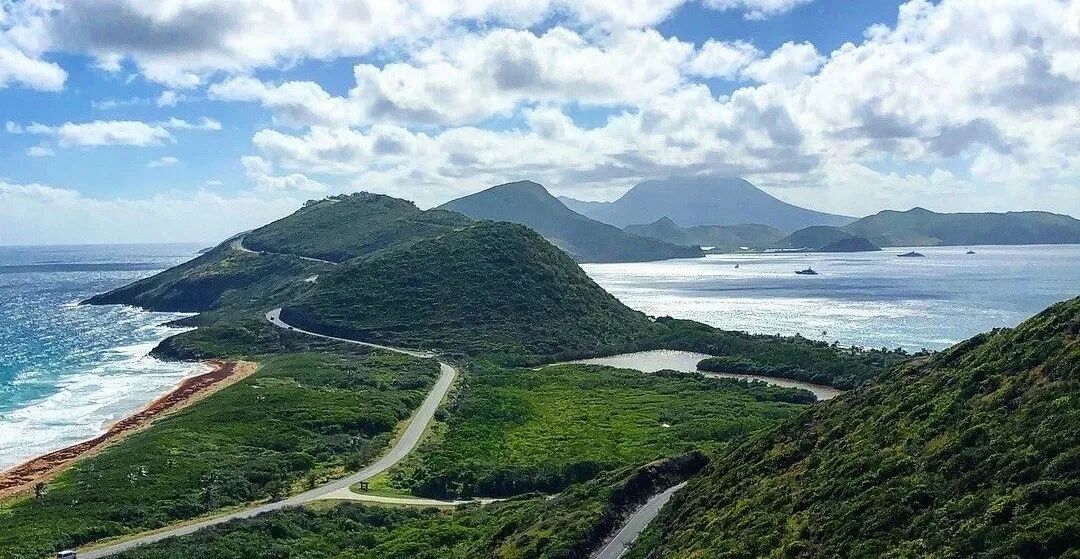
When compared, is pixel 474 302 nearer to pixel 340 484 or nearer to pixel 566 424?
pixel 566 424

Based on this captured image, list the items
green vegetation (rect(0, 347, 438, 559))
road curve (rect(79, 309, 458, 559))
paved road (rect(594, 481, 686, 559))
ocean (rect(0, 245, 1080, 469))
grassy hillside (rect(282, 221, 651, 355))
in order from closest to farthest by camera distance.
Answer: paved road (rect(594, 481, 686, 559))
road curve (rect(79, 309, 458, 559))
green vegetation (rect(0, 347, 438, 559))
ocean (rect(0, 245, 1080, 469))
grassy hillside (rect(282, 221, 651, 355))

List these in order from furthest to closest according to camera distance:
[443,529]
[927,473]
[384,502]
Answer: [384,502] → [443,529] → [927,473]

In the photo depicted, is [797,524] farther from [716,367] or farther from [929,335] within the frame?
[929,335]

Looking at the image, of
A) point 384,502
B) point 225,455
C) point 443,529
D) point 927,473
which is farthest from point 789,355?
point 927,473

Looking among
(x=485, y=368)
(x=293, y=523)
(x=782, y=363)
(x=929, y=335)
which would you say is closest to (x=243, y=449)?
(x=293, y=523)

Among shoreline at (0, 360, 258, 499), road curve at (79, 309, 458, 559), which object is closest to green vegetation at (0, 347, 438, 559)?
road curve at (79, 309, 458, 559)

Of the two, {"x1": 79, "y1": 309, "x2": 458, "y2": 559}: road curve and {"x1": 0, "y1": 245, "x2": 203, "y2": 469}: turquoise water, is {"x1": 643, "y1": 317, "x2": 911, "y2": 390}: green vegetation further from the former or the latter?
{"x1": 0, "y1": 245, "x2": 203, "y2": 469}: turquoise water
